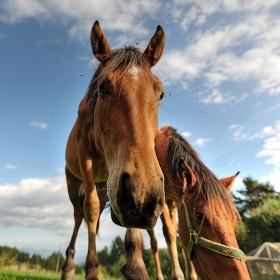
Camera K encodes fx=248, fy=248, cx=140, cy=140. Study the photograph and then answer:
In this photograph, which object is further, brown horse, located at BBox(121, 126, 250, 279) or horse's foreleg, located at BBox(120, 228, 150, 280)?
brown horse, located at BBox(121, 126, 250, 279)

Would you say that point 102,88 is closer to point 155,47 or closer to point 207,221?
point 155,47

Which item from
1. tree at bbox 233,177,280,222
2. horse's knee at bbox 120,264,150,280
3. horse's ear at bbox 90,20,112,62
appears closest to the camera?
horse's knee at bbox 120,264,150,280

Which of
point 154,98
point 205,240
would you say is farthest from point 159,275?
point 154,98

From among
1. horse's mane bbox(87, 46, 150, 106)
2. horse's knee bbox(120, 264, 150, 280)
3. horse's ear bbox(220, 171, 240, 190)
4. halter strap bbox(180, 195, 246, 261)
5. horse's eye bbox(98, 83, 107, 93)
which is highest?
horse's mane bbox(87, 46, 150, 106)

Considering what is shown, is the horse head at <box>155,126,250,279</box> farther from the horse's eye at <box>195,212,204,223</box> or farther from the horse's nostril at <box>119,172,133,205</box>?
the horse's nostril at <box>119,172,133,205</box>

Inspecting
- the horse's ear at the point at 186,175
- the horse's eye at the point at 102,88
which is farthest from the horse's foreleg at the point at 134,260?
the horse's eye at the point at 102,88

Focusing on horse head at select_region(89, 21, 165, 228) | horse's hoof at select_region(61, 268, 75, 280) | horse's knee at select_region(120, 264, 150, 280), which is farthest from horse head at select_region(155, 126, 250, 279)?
horse's hoof at select_region(61, 268, 75, 280)

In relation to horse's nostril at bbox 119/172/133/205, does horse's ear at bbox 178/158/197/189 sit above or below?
above

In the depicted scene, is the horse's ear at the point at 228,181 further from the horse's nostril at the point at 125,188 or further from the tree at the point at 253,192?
the tree at the point at 253,192

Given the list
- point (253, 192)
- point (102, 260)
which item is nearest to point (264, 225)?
point (253, 192)

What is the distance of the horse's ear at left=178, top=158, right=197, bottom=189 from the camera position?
4.42 meters

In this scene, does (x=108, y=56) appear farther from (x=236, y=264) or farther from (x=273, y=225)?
(x=273, y=225)

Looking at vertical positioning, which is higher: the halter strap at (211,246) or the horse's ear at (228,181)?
the horse's ear at (228,181)

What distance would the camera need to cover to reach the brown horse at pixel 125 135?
5.80 ft
